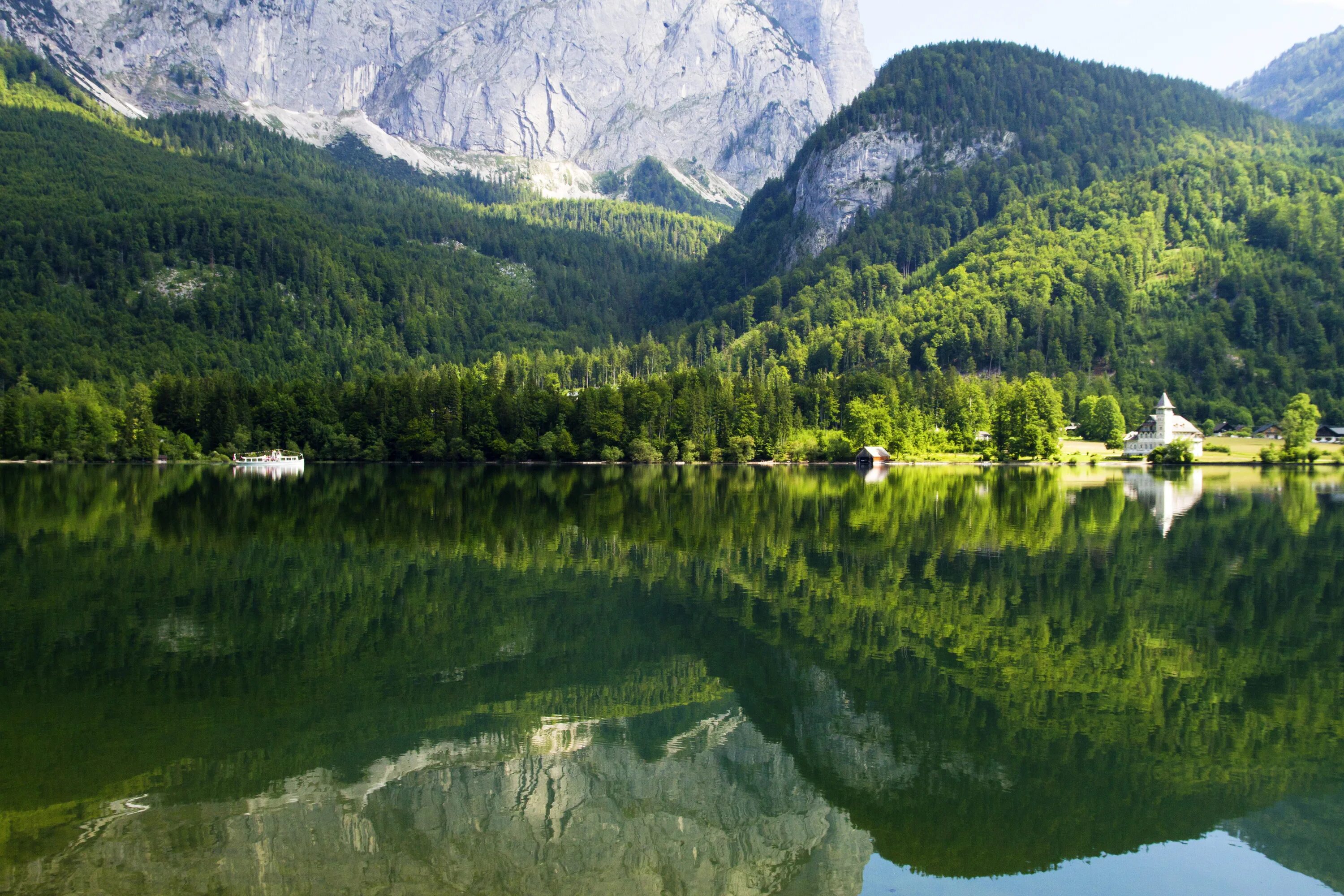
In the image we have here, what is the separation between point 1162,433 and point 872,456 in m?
44.9

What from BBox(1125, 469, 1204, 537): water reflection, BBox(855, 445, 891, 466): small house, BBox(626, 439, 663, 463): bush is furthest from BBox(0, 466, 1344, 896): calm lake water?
BBox(626, 439, 663, 463): bush

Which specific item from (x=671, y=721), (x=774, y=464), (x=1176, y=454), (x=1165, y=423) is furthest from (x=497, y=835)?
(x=1165, y=423)

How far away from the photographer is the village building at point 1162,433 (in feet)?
439

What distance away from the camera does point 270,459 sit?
124938 mm

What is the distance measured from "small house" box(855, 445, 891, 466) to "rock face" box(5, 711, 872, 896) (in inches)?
4250

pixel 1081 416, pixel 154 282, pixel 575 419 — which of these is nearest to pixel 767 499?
pixel 575 419

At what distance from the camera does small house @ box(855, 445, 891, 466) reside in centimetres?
12181

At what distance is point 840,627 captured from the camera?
80.7 feet

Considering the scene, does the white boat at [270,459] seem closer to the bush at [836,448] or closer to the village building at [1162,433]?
the bush at [836,448]

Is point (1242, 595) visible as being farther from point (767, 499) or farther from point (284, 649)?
point (767, 499)

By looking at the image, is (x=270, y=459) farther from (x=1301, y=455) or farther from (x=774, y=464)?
(x=1301, y=455)

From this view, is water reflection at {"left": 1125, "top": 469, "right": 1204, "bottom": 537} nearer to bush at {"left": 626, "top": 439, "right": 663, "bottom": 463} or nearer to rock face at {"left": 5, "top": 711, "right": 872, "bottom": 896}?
rock face at {"left": 5, "top": 711, "right": 872, "bottom": 896}

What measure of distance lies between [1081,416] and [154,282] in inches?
7012

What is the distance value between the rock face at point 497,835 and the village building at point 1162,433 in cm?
13130
